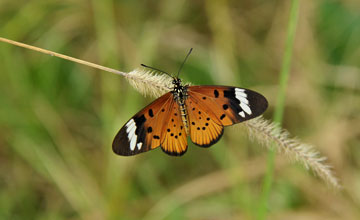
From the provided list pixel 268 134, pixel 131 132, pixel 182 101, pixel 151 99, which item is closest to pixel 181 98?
pixel 182 101

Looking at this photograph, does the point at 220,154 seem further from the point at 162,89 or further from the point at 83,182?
the point at 162,89

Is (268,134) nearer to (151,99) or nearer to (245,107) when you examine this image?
(245,107)

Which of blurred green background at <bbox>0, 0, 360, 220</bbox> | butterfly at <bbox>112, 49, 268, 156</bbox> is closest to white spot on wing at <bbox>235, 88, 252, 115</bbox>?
butterfly at <bbox>112, 49, 268, 156</bbox>

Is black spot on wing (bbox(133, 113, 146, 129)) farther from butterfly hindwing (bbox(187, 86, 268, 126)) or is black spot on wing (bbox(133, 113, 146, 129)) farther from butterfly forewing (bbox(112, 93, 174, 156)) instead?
butterfly hindwing (bbox(187, 86, 268, 126))

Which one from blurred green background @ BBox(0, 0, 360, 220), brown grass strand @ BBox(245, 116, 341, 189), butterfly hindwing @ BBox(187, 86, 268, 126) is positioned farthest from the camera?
blurred green background @ BBox(0, 0, 360, 220)

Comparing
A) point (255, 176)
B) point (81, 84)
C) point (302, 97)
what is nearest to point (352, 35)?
point (302, 97)
